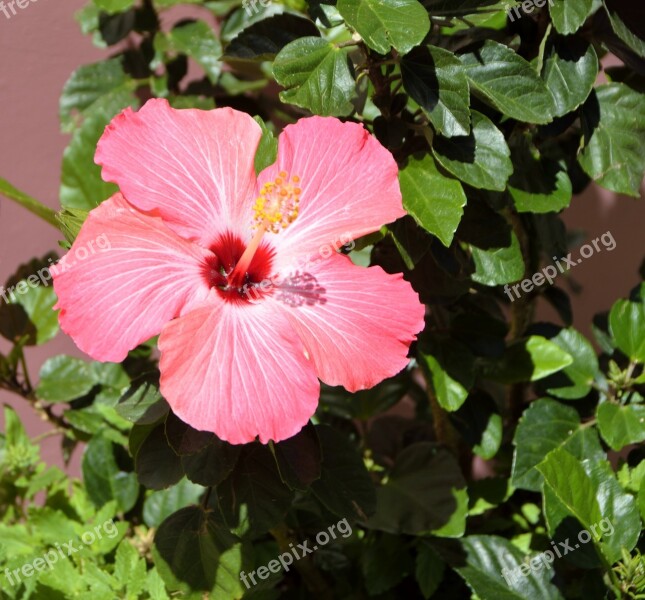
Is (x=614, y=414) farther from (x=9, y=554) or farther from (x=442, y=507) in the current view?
(x=9, y=554)

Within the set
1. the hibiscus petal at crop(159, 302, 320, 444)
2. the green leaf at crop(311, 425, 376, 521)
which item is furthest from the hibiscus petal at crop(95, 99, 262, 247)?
the green leaf at crop(311, 425, 376, 521)

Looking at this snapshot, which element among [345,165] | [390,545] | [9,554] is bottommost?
[390,545]

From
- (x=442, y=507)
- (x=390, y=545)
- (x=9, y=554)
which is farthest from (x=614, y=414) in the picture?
(x=9, y=554)

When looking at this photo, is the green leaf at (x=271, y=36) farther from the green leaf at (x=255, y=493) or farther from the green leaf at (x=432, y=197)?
the green leaf at (x=255, y=493)

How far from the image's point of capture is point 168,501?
1234 millimetres

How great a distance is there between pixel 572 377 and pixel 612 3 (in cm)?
52

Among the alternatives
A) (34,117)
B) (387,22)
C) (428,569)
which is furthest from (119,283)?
(34,117)

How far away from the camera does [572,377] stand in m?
1.20

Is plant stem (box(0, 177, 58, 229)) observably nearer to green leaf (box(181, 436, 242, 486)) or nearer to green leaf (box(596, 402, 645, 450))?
green leaf (box(181, 436, 242, 486))

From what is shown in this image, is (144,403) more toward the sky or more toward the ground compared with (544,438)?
more toward the sky

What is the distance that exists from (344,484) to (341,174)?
406 mm

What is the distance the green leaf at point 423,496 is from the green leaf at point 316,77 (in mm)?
590

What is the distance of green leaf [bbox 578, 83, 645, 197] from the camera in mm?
1021

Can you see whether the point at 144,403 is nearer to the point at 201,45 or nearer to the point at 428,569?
the point at 428,569
